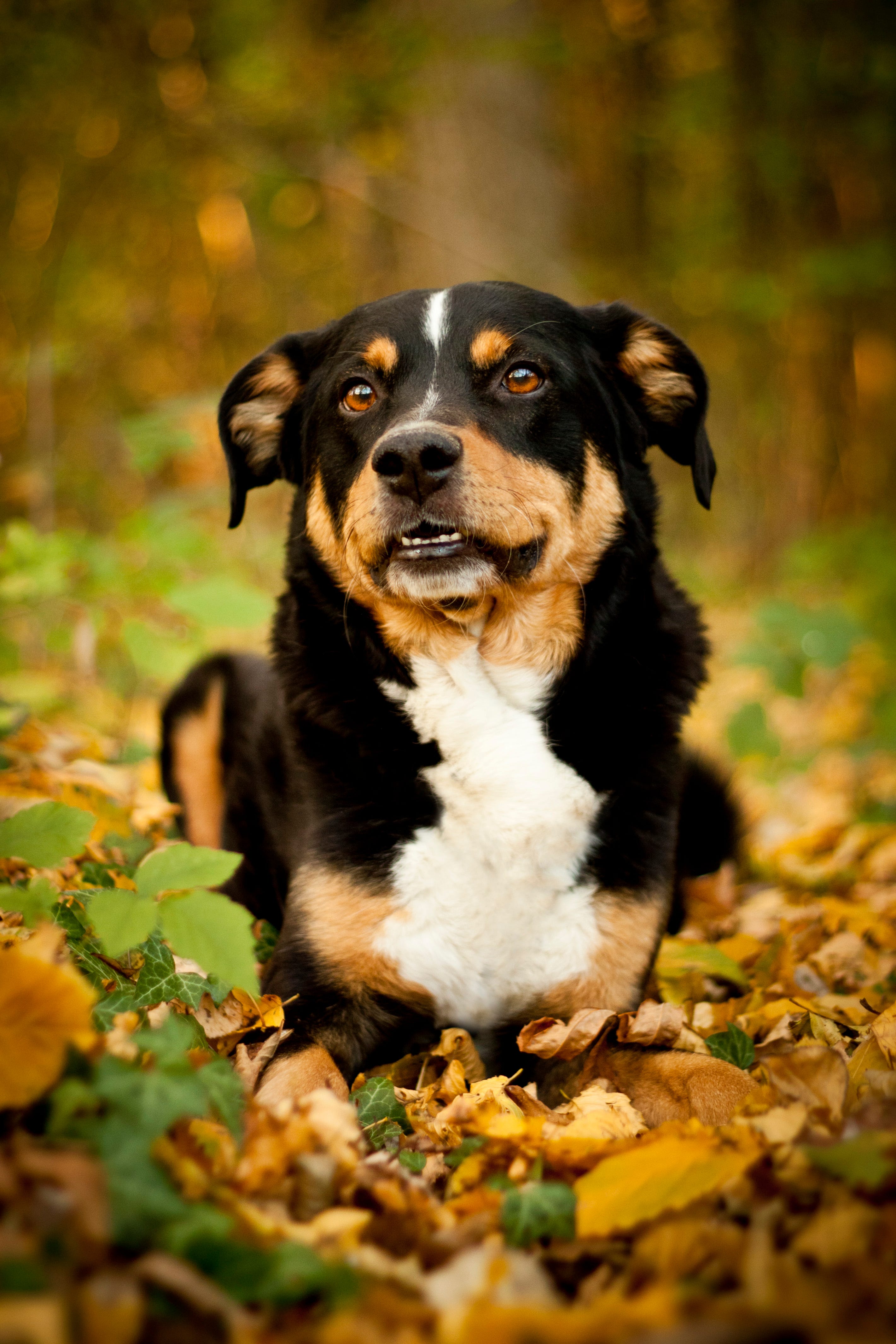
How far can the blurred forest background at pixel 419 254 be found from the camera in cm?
485

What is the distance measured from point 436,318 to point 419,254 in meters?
4.92

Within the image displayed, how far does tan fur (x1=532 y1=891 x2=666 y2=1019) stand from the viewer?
7.93 feet

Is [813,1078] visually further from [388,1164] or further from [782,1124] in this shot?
[388,1164]

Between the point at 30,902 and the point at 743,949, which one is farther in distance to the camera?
the point at 743,949

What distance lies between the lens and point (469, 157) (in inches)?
282

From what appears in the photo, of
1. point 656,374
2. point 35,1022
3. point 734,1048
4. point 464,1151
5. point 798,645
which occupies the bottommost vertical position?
point 734,1048

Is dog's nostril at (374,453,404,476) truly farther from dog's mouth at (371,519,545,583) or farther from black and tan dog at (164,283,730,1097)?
dog's mouth at (371,519,545,583)

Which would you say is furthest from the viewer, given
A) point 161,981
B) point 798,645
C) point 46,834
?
point 798,645

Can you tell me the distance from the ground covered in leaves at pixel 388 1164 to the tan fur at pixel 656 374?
5.60ft

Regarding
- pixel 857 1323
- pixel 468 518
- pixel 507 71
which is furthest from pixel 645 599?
pixel 507 71

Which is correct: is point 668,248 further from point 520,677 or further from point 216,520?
point 520,677

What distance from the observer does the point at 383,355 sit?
2734 mm

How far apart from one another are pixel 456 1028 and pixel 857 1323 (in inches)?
55.8

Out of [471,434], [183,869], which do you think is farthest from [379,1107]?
[471,434]
